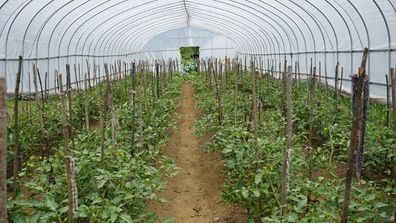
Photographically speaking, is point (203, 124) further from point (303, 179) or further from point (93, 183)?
point (93, 183)

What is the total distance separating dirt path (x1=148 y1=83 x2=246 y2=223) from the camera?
4703 mm

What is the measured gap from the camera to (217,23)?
21.6 metres

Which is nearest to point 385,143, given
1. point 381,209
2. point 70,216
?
point 381,209

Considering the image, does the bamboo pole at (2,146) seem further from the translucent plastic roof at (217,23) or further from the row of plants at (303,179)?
the translucent plastic roof at (217,23)

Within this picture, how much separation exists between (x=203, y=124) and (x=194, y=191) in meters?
1.49

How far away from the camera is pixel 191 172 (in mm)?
6332

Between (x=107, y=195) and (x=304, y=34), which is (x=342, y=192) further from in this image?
(x=304, y=34)

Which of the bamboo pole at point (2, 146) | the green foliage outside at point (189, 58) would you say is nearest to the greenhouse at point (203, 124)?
the bamboo pole at point (2, 146)

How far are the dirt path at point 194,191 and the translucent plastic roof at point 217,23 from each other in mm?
4353

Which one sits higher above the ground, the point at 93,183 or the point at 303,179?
the point at 93,183

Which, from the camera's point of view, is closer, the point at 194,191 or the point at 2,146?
the point at 2,146

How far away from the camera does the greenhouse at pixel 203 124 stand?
3.09 meters

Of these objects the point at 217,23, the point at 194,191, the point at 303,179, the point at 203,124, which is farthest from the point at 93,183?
the point at 217,23

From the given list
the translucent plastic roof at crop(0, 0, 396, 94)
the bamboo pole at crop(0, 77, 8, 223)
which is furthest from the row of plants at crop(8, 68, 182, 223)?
the translucent plastic roof at crop(0, 0, 396, 94)
